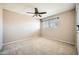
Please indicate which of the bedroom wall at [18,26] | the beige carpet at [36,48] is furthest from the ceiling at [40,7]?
the beige carpet at [36,48]

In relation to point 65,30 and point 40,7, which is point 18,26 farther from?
point 65,30

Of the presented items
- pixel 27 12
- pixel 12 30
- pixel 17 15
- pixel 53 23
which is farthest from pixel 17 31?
pixel 53 23

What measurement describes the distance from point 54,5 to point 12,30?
3.40 ft

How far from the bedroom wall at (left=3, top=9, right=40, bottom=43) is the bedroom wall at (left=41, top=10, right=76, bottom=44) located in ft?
0.89

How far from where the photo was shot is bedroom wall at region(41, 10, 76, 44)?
5.94ft

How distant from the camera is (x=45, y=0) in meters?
1.83

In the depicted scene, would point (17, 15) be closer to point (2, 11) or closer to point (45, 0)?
point (2, 11)

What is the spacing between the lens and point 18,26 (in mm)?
1945

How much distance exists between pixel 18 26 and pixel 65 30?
40.1 inches

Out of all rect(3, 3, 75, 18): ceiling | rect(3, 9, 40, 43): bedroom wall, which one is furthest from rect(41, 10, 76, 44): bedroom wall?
rect(3, 9, 40, 43): bedroom wall

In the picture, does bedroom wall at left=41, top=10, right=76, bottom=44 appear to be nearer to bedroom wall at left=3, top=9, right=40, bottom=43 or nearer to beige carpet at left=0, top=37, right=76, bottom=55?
beige carpet at left=0, top=37, right=76, bottom=55

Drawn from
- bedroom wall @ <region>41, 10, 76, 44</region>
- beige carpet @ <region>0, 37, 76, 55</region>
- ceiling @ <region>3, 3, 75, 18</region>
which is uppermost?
ceiling @ <region>3, 3, 75, 18</region>

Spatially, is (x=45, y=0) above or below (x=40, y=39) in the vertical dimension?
above

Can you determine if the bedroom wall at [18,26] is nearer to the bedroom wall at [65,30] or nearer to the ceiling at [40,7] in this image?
the ceiling at [40,7]
